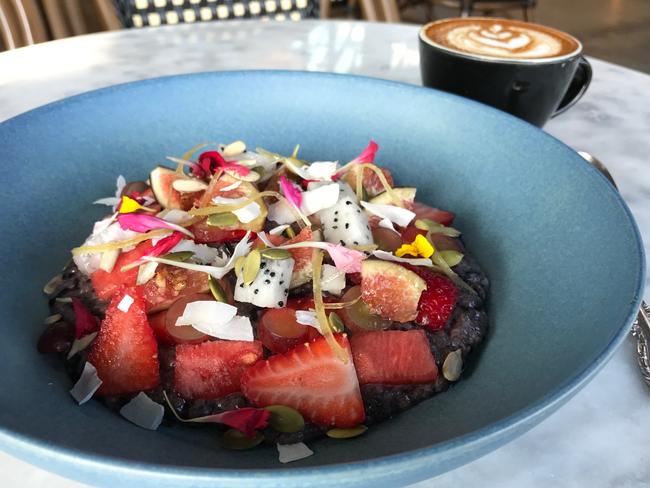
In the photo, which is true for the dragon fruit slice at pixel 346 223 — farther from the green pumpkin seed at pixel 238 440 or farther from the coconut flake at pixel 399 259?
the green pumpkin seed at pixel 238 440

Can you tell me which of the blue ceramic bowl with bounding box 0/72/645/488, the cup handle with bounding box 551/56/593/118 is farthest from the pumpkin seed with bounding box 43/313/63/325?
the cup handle with bounding box 551/56/593/118

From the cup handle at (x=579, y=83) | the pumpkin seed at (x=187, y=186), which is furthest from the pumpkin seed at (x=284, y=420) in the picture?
the cup handle at (x=579, y=83)

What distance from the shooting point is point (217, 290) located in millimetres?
816

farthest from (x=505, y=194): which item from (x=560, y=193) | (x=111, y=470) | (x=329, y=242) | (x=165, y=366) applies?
(x=111, y=470)

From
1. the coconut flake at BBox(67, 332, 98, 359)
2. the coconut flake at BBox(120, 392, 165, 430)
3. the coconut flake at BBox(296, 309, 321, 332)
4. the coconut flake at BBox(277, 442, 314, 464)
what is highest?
the coconut flake at BBox(296, 309, 321, 332)

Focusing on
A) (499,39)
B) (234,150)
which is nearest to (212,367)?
(234,150)

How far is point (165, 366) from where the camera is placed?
0.77m

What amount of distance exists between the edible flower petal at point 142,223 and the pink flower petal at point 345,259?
0.24 m

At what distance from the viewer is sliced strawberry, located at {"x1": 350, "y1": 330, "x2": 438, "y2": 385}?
29.3 inches

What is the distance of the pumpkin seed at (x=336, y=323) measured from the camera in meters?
0.75

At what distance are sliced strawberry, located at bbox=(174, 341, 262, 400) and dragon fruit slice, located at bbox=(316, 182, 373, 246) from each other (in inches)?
9.6

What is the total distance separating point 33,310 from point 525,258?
0.73m

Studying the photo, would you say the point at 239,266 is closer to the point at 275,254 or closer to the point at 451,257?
the point at 275,254

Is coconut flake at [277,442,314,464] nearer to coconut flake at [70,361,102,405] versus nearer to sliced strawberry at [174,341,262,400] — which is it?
sliced strawberry at [174,341,262,400]
